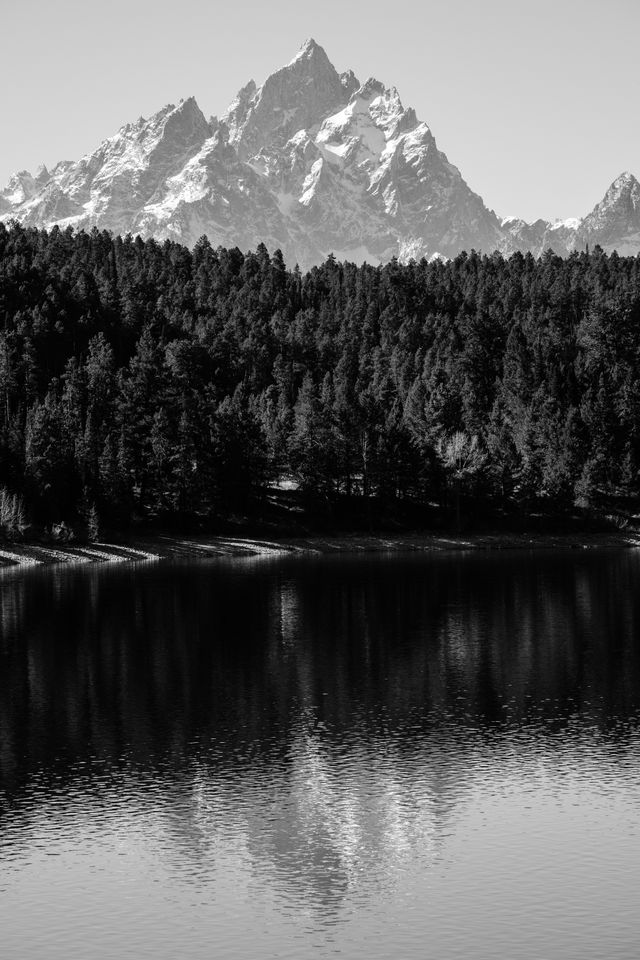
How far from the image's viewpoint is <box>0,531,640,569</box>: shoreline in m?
160

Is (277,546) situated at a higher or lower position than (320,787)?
higher

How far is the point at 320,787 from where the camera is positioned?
54.6m

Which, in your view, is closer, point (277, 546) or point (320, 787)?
point (320, 787)

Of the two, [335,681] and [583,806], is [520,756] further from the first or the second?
[335,681]

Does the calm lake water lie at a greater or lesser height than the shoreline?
lesser

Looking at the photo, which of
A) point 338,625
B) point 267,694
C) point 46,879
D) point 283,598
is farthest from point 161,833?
point 283,598

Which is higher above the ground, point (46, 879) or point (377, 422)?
point (377, 422)

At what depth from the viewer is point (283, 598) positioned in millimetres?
120500

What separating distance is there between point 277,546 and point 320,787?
123m

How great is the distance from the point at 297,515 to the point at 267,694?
374 ft

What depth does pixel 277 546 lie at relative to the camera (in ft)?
583

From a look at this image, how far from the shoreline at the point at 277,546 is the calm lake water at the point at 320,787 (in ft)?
177

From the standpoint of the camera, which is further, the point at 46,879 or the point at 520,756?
the point at 520,756

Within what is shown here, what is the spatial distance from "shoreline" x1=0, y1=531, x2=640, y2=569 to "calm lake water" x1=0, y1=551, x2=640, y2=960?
5380cm
